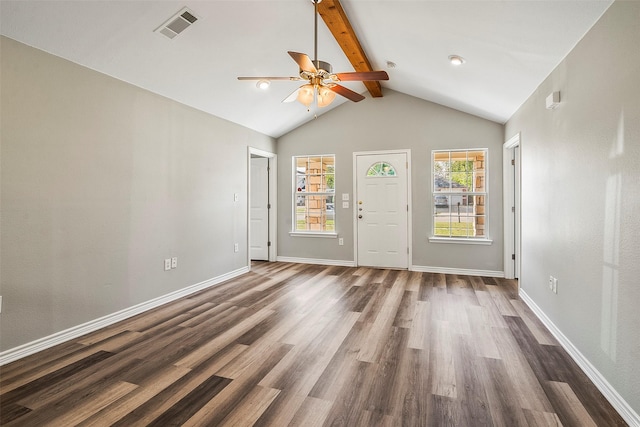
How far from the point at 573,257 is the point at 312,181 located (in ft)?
14.2

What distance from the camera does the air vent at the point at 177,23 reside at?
9.09 ft

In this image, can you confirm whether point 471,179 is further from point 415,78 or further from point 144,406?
point 144,406

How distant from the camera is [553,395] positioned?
1998mm

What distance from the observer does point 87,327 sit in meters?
2.97

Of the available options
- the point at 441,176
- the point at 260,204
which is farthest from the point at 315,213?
the point at 441,176

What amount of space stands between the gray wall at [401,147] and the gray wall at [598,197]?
1.88m

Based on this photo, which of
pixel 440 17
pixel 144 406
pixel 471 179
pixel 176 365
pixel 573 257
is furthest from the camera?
pixel 471 179

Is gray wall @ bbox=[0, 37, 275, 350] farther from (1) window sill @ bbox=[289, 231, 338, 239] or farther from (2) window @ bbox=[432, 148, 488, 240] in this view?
(2) window @ bbox=[432, 148, 488, 240]

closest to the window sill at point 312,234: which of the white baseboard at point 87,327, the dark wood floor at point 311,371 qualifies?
the white baseboard at point 87,327

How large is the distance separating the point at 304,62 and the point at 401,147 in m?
3.47

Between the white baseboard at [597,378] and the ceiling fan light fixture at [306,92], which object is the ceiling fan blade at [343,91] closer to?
the ceiling fan light fixture at [306,92]

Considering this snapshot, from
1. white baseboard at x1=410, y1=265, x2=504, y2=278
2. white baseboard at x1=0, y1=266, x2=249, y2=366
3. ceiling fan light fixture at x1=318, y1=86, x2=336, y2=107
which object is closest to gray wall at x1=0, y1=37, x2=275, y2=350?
white baseboard at x1=0, y1=266, x2=249, y2=366

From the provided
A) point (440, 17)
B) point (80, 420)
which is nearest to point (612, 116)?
point (440, 17)

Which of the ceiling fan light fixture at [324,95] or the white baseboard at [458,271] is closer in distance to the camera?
the ceiling fan light fixture at [324,95]
